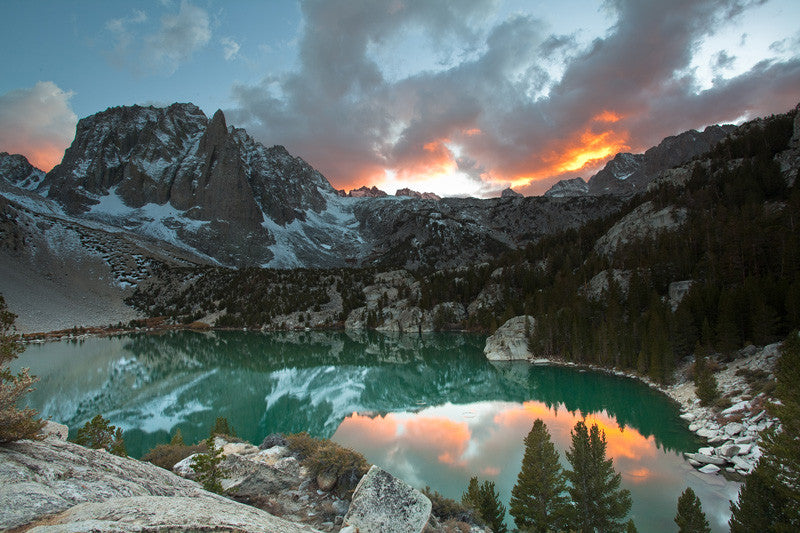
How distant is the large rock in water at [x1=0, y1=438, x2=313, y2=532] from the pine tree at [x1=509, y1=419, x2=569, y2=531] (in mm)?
11797

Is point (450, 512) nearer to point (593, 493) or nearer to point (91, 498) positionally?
point (593, 493)

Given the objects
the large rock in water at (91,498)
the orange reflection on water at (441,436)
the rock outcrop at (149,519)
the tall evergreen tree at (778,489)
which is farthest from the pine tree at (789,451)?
the rock outcrop at (149,519)

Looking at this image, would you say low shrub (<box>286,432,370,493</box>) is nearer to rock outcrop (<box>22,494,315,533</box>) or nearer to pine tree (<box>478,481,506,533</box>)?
pine tree (<box>478,481,506,533</box>)

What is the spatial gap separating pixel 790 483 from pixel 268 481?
18.0 m

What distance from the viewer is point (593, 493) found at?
14.9 meters

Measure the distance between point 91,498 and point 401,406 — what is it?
3515 centimetres

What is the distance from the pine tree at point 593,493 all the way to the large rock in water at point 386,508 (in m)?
7.61

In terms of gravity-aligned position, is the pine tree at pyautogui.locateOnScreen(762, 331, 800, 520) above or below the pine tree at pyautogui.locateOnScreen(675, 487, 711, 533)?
above

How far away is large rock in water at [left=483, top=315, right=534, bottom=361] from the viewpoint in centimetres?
5864

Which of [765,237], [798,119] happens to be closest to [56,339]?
[765,237]

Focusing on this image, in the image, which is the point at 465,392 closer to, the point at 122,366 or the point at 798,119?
the point at 122,366

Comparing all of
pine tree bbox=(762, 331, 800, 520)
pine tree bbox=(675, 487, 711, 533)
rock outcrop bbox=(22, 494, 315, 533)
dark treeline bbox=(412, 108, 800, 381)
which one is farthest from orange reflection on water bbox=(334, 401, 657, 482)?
rock outcrop bbox=(22, 494, 315, 533)

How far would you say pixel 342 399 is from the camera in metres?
43.2

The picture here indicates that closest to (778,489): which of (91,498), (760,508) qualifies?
(760,508)
